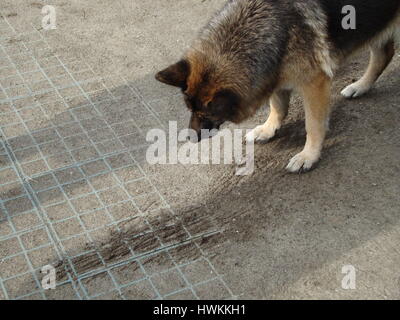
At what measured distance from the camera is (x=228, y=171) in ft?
17.0

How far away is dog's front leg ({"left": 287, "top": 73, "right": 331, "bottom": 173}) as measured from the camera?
192 inches

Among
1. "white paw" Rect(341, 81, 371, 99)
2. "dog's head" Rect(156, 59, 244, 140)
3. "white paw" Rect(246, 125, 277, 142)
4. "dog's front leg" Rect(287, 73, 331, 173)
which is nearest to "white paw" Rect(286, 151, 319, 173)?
"dog's front leg" Rect(287, 73, 331, 173)

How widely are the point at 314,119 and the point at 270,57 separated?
2.40ft

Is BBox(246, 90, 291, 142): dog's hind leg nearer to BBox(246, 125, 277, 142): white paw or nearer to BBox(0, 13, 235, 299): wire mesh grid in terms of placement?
BBox(246, 125, 277, 142): white paw

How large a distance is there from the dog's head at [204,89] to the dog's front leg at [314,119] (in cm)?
73

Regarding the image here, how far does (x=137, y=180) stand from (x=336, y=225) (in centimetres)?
170

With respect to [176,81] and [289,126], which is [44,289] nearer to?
[176,81]

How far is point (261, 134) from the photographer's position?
18.0ft

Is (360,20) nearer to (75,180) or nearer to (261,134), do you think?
(261,134)

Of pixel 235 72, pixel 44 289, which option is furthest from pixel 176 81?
pixel 44 289

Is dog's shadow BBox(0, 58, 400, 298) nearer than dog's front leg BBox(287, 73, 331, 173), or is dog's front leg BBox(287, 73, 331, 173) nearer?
dog's shadow BBox(0, 58, 400, 298)

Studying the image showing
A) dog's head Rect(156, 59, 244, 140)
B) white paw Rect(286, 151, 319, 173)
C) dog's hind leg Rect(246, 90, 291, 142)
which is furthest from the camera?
dog's hind leg Rect(246, 90, 291, 142)

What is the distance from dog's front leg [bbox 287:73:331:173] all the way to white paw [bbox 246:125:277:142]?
0.44m

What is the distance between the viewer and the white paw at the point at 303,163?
508cm
